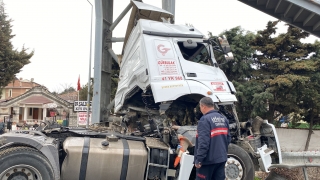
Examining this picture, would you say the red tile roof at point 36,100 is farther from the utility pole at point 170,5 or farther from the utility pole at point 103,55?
the utility pole at point 170,5

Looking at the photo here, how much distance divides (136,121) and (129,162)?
7.30ft

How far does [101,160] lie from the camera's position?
508 cm

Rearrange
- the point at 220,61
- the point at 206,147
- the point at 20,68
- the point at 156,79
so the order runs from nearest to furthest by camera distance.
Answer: the point at 206,147 < the point at 156,79 < the point at 220,61 < the point at 20,68

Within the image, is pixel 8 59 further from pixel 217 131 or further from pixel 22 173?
pixel 217 131

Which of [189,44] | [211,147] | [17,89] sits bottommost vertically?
[211,147]

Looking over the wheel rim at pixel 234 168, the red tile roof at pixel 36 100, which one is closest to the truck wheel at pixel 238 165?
the wheel rim at pixel 234 168

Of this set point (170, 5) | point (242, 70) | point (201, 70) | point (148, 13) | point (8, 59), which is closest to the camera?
point (201, 70)

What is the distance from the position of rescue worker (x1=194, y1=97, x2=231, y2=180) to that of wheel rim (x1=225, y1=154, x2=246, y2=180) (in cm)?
129

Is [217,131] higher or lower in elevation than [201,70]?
lower

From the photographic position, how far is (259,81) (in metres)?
12.9

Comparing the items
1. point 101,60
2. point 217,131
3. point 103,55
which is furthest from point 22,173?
point 103,55

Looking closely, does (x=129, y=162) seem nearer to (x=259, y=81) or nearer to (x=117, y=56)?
(x=117, y=56)

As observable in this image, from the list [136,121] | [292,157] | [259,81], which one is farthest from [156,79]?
[259,81]

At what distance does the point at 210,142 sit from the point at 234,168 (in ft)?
5.55
